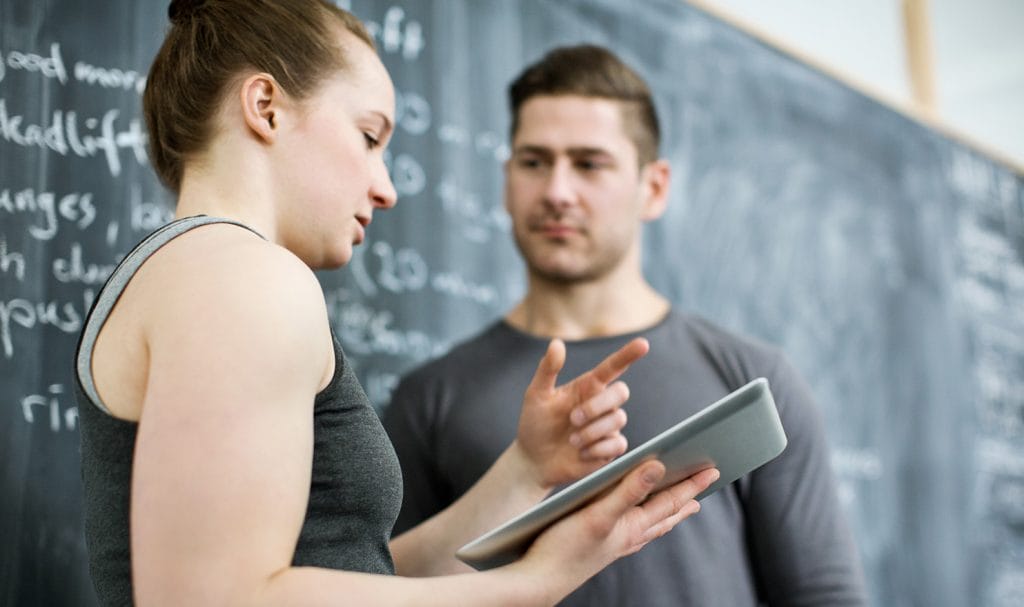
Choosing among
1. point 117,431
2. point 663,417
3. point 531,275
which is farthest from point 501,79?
point 117,431

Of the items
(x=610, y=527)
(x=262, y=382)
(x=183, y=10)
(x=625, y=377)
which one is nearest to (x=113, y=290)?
(x=262, y=382)

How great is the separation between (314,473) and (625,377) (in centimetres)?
72

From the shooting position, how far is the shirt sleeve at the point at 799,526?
1345 millimetres

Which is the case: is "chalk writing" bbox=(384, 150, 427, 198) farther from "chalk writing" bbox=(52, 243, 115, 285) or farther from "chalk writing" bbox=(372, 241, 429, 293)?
"chalk writing" bbox=(52, 243, 115, 285)

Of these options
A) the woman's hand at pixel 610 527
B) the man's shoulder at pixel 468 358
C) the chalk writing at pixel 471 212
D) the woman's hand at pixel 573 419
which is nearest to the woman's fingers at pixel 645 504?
the woman's hand at pixel 610 527

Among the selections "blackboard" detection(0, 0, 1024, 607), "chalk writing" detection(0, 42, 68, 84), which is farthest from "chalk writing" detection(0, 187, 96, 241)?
"chalk writing" detection(0, 42, 68, 84)

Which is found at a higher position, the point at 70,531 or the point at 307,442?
the point at 307,442

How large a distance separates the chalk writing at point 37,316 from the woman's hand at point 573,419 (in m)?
0.52

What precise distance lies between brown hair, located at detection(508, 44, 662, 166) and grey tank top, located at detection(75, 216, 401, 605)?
855 millimetres

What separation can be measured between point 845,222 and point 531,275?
3.46 feet

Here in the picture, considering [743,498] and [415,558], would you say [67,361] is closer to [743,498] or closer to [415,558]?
[415,558]

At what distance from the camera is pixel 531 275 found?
5.02 feet

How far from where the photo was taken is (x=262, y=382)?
0.65 m

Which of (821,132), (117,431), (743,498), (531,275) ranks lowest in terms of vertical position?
(743,498)
